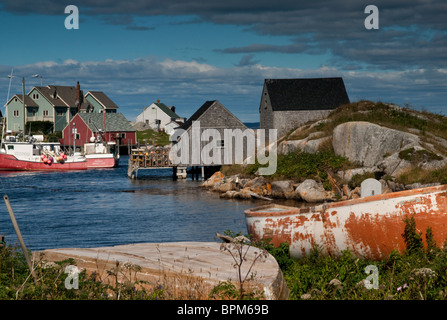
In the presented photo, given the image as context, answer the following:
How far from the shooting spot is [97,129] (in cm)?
9669

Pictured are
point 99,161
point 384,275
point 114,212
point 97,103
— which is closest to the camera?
point 384,275

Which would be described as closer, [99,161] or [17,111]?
[99,161]

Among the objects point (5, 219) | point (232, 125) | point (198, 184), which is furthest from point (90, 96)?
point (5, 219)

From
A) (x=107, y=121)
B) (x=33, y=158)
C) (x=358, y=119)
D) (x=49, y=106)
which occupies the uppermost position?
(x=49, y=106)

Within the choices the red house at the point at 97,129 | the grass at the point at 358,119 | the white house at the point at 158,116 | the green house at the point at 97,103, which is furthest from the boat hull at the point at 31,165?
the white house at the point at 158,116

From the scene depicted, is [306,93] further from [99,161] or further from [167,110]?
[167,110]

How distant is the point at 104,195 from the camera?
46.4 metres

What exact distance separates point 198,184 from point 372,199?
137ft

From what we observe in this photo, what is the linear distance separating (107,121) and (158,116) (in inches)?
1103

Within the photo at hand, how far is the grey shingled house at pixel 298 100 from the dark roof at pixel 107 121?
129ft

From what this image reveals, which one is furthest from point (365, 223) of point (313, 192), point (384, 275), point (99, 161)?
point (99, 161)

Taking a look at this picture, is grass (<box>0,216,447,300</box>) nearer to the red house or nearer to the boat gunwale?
the boat gunwale

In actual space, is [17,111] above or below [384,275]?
above

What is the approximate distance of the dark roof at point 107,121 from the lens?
3866 inches
